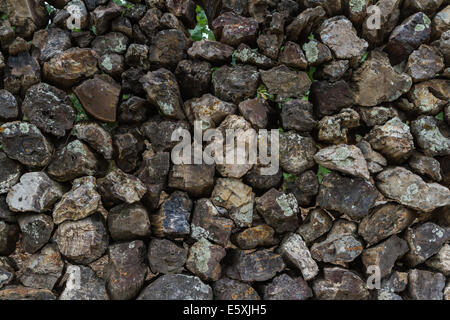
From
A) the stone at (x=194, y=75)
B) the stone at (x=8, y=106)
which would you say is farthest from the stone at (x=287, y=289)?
the stone at (x=8, y=106)

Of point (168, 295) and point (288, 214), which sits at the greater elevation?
point (288, 214)

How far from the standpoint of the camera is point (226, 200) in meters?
2.55

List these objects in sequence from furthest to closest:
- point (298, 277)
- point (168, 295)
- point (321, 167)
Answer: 1. point (321, 167)
2. point (298, 277)
3. point (168, 295)

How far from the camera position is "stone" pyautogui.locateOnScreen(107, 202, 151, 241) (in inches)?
94.2

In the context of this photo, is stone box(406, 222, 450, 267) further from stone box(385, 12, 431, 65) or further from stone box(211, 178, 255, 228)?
stone box(385, 12, 431, 65)

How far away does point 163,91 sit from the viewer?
2.51 meters

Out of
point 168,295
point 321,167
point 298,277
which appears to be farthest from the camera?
point 321,167

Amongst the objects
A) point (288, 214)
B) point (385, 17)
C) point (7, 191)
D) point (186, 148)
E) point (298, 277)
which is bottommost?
point (298, 277)

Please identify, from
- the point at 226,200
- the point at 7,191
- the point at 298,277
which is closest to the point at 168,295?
the point at 226,200

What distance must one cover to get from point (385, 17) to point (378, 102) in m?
0.74

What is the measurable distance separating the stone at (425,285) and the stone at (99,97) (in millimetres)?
2645

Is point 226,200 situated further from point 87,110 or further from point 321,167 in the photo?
point 87,110

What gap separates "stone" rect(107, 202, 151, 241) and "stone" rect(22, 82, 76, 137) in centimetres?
75

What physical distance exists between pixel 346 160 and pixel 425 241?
3.06 feet
